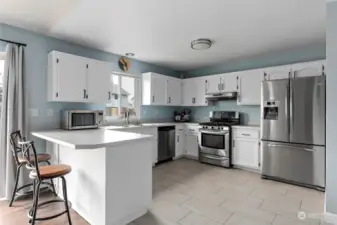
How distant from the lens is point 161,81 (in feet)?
16.3

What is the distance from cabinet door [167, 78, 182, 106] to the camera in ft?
17.1

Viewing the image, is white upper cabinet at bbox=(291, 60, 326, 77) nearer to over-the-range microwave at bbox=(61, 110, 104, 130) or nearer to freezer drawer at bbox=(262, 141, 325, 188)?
freezer drawer at bbox=(262, 141, 325, 188)

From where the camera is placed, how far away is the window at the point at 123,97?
4320mm

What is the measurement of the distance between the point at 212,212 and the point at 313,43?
348cm

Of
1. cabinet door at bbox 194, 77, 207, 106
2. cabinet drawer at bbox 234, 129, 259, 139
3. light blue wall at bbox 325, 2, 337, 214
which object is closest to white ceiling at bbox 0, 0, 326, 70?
light blue wall at bbox 325, 2, 337, 214

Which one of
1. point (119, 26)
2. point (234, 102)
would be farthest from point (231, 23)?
point (234, 102)

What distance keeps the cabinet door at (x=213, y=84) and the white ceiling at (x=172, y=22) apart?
1067mm

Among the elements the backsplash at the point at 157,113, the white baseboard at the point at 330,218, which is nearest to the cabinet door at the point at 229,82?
the backsplash at the point at 157,113

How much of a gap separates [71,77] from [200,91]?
3192 mm

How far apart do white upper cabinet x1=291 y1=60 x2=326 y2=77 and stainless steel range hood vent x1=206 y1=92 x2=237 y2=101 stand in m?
1.29

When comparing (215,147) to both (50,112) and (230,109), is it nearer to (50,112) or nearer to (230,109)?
(230,109)

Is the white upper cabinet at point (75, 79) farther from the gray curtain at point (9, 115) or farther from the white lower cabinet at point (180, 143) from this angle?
the white lower cabinet at point (180, 143)

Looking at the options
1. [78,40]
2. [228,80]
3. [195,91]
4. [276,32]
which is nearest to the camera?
[276,32]

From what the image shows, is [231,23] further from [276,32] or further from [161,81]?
[161,81]
